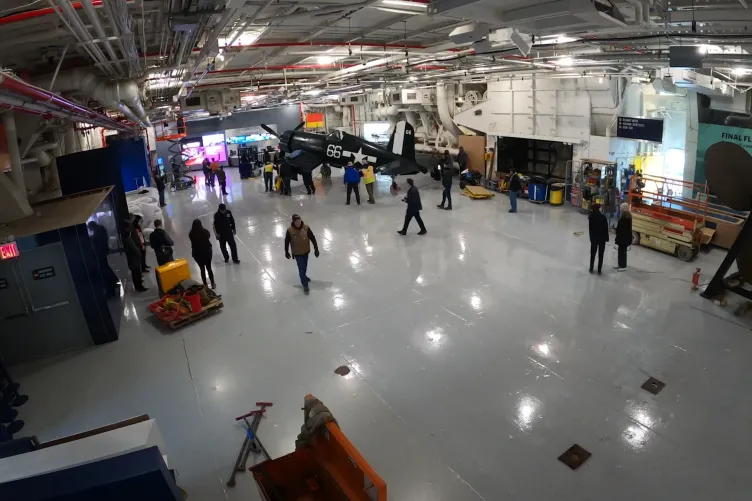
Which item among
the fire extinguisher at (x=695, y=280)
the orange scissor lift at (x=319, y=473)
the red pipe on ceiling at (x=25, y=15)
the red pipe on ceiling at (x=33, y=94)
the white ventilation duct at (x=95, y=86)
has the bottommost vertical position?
the fire extinguisher at (x=695, y=280)

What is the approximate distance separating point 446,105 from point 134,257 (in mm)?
13953

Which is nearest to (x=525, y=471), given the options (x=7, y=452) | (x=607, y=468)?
(x=607, y=468)

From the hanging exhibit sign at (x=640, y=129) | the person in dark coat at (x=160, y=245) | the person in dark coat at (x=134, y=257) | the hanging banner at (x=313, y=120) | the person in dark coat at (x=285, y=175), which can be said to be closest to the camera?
the person in dark coat at (x=134, y=257)

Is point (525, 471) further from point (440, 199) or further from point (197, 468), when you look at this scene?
point (440, 199)

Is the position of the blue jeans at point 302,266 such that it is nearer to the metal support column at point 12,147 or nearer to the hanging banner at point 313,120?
the metal support column at point 12,147

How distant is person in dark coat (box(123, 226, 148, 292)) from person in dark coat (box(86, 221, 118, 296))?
0.52 metres

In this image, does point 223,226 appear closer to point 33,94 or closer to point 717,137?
point 33,94

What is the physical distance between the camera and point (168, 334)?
749 cm

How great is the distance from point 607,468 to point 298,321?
4781mm

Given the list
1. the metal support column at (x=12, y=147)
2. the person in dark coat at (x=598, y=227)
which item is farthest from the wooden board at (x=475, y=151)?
the metal support column at (x=12, y=147)

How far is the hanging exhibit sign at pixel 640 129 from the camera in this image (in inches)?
455

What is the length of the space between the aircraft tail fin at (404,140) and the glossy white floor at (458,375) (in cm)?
818

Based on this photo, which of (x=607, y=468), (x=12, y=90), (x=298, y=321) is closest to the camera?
(x=12, y=90)

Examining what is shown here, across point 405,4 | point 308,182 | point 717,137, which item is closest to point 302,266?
point 405,4
